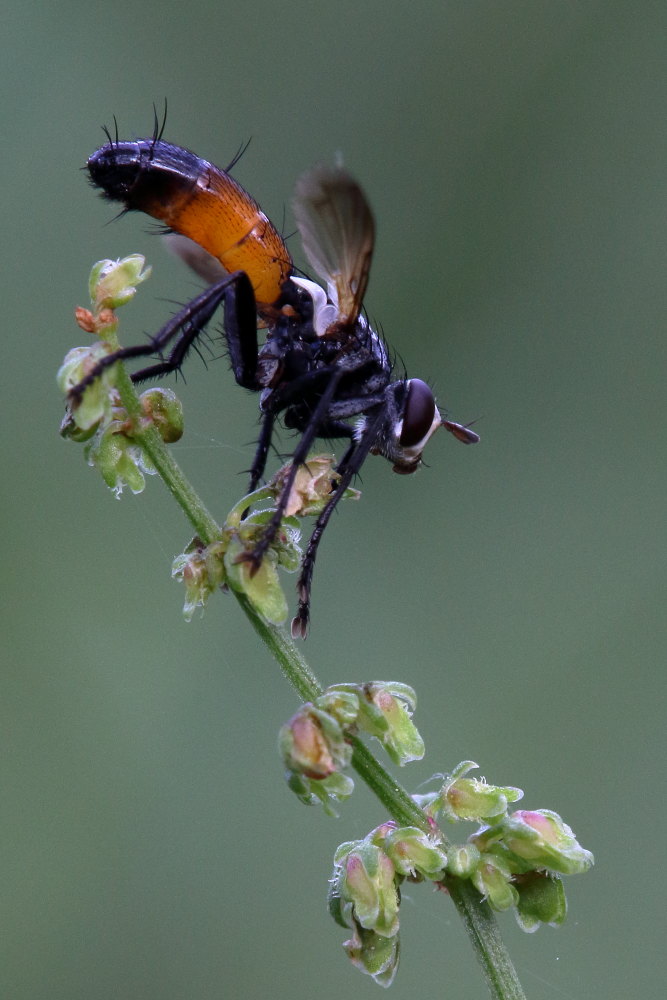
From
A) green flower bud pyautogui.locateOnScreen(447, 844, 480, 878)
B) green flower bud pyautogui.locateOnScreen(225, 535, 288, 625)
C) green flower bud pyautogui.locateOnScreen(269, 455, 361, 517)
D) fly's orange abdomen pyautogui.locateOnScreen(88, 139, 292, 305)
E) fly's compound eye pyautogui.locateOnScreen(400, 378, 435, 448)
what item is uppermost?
fly's orange abdomen pyautogui.locateOnScreen(88, 139, 292, 305)

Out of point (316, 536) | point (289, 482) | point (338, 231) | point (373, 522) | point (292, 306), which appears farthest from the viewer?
point (373, 522)

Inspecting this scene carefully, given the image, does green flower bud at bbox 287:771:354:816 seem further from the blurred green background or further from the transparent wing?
the blurred green background

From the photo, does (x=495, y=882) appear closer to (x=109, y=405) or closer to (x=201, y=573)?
(x=201, y=573)

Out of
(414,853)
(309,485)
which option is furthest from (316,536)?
(414,853)

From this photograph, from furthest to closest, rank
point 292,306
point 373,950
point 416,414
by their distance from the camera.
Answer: point 292,306, point 416,414, point 373,950

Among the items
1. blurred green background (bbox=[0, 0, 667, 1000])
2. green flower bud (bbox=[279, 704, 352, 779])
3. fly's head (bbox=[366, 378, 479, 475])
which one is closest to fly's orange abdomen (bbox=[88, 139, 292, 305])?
fly's head (bbox=[366, 378, 479, 475])
